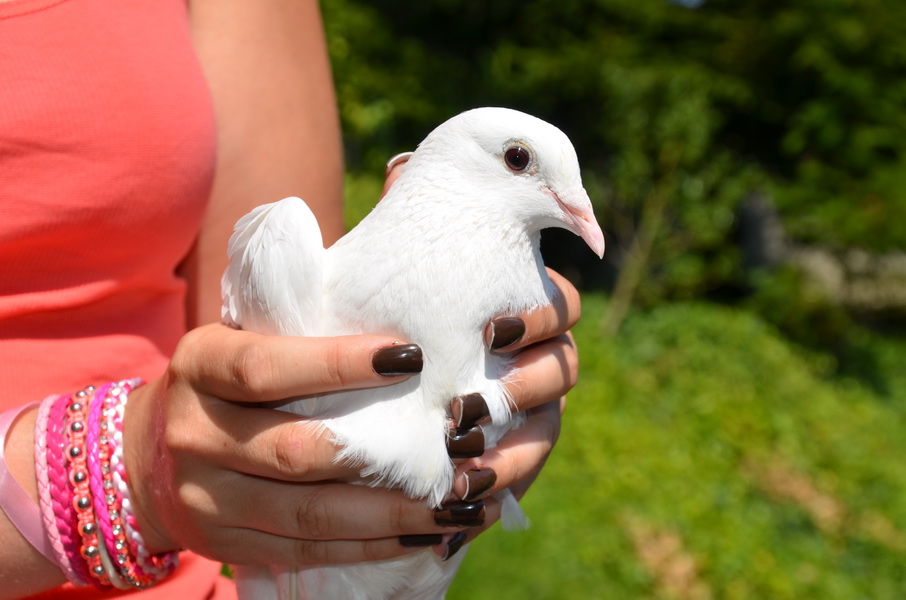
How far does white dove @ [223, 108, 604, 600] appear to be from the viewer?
1.09m

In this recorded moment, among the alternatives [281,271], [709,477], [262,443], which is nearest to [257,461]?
[262,443]

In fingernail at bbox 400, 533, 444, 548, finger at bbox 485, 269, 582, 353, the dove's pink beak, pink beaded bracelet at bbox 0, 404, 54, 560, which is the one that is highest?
the dove's pink beak

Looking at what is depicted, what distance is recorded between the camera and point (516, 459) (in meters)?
1.20

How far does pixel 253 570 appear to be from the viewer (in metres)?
1.26

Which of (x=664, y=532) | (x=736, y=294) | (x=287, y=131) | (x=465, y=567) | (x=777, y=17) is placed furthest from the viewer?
(x=736, y=294)

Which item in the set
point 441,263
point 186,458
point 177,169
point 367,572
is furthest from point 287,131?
point 367,572

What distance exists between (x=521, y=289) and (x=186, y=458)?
0.51m

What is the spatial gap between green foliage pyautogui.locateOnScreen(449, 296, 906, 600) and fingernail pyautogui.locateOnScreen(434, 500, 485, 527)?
225cm

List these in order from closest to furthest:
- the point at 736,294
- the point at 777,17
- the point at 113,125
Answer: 1. the point at 113,125
2. the point at 777,17
3. the point at 736,294

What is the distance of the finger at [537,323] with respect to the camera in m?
1.11

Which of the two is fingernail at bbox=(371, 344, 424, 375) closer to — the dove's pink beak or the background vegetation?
the dove's pink beak

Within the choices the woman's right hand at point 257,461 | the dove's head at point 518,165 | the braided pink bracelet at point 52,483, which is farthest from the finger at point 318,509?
the dove's head at point 518,165

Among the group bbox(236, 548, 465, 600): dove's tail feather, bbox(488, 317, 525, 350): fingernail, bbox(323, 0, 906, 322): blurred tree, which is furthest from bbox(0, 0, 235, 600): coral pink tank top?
bbox(323, 0, 906, 322): blurred tree

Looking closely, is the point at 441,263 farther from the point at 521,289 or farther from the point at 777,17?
the point at 777,17
